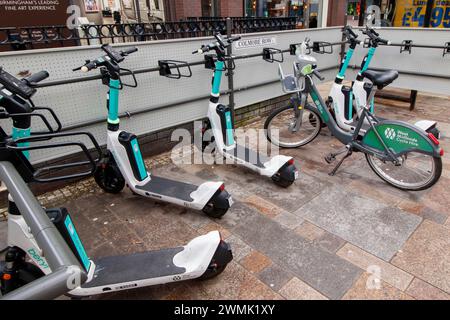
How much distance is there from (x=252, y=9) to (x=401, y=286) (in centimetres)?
964

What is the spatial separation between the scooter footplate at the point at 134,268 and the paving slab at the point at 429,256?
5.14 feet

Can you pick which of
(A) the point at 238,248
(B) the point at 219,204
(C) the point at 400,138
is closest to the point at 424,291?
(A) the point at 238,248

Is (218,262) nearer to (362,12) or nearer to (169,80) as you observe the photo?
(169,80)

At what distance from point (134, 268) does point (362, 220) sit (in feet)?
6.21

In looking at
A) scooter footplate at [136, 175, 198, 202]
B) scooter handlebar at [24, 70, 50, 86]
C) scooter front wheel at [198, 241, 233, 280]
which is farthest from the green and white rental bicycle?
scooter handlebar at [24, 70, 50, 86]

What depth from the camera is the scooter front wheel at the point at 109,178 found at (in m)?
3.14

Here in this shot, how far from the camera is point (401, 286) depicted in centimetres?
209

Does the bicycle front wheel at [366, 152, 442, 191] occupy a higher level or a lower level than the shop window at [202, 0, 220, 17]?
lower

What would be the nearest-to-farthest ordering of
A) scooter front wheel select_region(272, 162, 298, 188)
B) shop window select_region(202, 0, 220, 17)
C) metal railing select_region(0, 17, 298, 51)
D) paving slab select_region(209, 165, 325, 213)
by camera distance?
paving slab select_region(209, 165, 325, 213) → scooter front wheel select_region(272, 162, 298, 188) → metal railing select_region(0, 17, 298, 51) → shop window select_region(202, 0, 220, 17)

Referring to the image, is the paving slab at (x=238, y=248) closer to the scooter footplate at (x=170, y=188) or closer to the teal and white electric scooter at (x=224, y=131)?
the scooter footplate at (x=170, y=188)

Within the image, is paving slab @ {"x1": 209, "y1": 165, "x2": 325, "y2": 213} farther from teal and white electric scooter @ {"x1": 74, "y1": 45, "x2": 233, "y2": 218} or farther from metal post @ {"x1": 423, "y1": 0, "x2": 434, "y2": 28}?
metal post @ {"x1": 423, "y1": 0, "x2": 434, "y2": 28}

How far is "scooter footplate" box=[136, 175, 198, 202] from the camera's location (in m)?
2.89

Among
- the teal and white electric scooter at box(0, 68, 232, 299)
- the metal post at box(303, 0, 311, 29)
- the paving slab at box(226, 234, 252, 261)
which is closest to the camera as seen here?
the teal and white electric scooter at box(0, 68, 232, 299)

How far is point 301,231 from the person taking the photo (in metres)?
2.65
